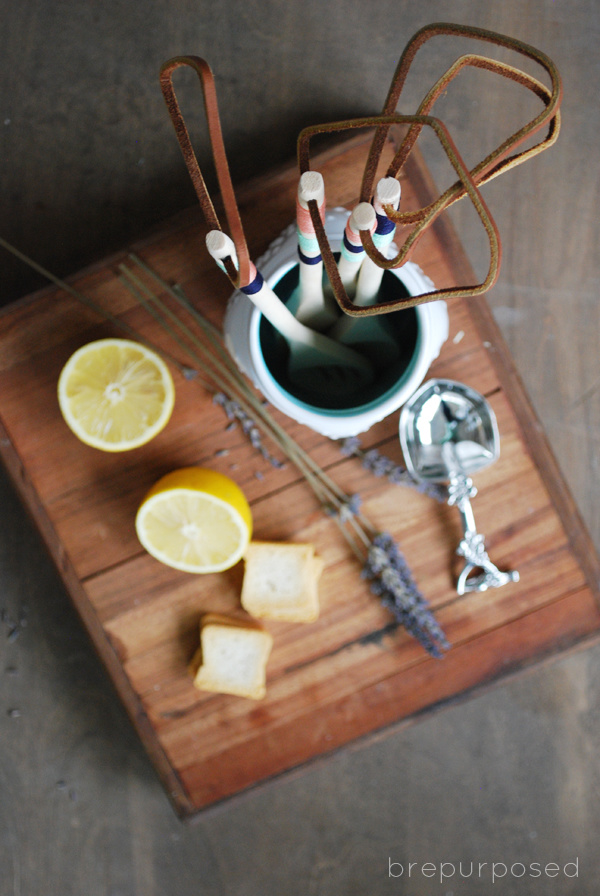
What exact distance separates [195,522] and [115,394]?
0.50 feet

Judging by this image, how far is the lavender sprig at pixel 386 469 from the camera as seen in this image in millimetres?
691

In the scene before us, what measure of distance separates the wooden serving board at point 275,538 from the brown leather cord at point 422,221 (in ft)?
1.12

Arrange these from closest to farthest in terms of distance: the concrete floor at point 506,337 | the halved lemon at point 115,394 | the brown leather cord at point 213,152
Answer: the brown leather cord at point 213,152 < the halved lemon at point 115,394 < the concrete floor at point 506,337

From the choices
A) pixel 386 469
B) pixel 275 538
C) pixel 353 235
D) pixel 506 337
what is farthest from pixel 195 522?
pixel 506 337

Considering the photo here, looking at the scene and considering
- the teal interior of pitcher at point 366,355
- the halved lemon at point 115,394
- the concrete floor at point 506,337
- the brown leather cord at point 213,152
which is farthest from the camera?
the concrete floor at point 506,337

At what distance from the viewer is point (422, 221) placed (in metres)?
0.33

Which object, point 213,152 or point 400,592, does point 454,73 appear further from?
point 400,592

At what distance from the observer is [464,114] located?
0.89m

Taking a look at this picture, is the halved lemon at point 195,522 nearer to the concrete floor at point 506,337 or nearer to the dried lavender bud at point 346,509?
the dried lavender bud at point 346,509

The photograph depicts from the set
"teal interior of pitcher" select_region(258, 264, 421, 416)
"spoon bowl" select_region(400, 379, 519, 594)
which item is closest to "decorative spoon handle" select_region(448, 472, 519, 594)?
"spoon bowl" select_region(400, 379, 519, 594)

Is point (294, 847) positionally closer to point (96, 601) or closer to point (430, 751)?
point (430, 751)

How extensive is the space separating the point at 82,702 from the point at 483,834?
63 centimetres

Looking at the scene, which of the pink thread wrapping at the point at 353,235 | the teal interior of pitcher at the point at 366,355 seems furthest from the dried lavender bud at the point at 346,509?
the pink thread wrapping at the point at 353,235

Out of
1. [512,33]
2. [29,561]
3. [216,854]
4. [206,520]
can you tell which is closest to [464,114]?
[512,33]
